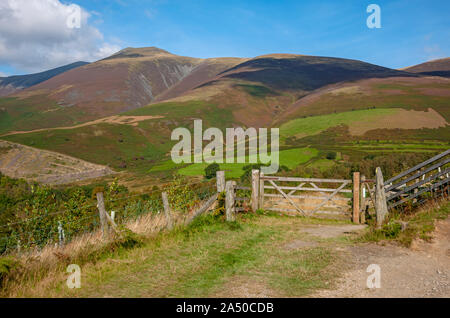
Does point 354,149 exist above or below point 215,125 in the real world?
below

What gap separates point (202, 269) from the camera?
7.34 m

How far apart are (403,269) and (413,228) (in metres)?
2.44

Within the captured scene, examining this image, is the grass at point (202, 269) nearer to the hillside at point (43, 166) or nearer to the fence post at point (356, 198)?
the fence post at point (356, 198)

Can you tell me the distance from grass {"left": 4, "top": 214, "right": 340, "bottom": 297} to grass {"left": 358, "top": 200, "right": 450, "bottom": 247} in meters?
1.74

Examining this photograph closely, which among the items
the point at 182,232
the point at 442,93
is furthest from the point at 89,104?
the point at 182,232

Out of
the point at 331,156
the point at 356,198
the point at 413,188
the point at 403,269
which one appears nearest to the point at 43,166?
the point at 331,156

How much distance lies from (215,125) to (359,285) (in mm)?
133370

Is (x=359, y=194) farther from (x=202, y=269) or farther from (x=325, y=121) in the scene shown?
(x=325, y=121)

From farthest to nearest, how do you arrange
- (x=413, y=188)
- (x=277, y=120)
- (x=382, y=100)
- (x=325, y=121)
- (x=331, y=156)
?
1. (x=277, y=120)
2. (x=382, y=100)
3. (x=325, y=121)
4. (x=331, y=156)
5. (x=413, y=188)

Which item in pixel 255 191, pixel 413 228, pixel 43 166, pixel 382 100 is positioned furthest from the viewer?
pixel 382 100

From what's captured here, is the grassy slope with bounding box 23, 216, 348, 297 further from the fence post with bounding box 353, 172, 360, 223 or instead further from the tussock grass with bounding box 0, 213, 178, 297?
the fence post with bounding box 353, 172, 360, 223
